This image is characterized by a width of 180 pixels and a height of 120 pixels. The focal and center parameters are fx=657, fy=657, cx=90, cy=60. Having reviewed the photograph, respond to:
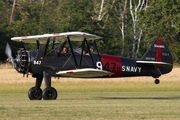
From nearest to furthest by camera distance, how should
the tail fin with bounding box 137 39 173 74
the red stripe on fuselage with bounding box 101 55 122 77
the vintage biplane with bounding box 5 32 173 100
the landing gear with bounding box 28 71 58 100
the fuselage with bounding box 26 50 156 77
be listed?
1. the landing gear with bounding box 28 71 58 100
2. the vintage biplane with bounding box 5 32 173 100
3. the fuselage with bounding box 26 50 156 77
4. the red stripe on fuselage with bounding box 101 55 122 77
5. the tail fin with bounding box 137 39 173 74

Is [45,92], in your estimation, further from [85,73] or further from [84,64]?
[84,64]

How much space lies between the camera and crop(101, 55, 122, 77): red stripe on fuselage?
80.8 feet

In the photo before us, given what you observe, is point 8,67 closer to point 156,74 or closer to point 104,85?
point 104,85

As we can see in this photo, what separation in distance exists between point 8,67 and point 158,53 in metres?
19.1

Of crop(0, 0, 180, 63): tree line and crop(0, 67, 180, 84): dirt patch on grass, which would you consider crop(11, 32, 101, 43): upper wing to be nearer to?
crop(0, 67, 180, 84): dirt patch on grass

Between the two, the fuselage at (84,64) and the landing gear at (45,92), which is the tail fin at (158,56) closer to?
the fuselage at (84,64)

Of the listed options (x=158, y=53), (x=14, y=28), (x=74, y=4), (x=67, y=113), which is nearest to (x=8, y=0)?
(x=74, y=4)

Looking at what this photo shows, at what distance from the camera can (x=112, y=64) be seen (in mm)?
24766

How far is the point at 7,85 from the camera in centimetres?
3666

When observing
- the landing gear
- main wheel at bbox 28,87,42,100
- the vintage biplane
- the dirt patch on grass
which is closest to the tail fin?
the vintage biplane

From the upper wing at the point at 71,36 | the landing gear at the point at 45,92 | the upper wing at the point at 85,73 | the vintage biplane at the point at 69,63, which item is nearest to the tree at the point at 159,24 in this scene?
the vintage biplane at the point at 69,63

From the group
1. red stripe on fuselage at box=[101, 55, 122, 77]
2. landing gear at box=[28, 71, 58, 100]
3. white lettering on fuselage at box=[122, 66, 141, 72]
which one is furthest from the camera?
white lettering on fuselage at box=[122, 66, 141, 72]

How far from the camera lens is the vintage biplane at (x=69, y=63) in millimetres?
23125

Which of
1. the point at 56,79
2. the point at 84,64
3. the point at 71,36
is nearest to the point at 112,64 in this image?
the point at 84,64
